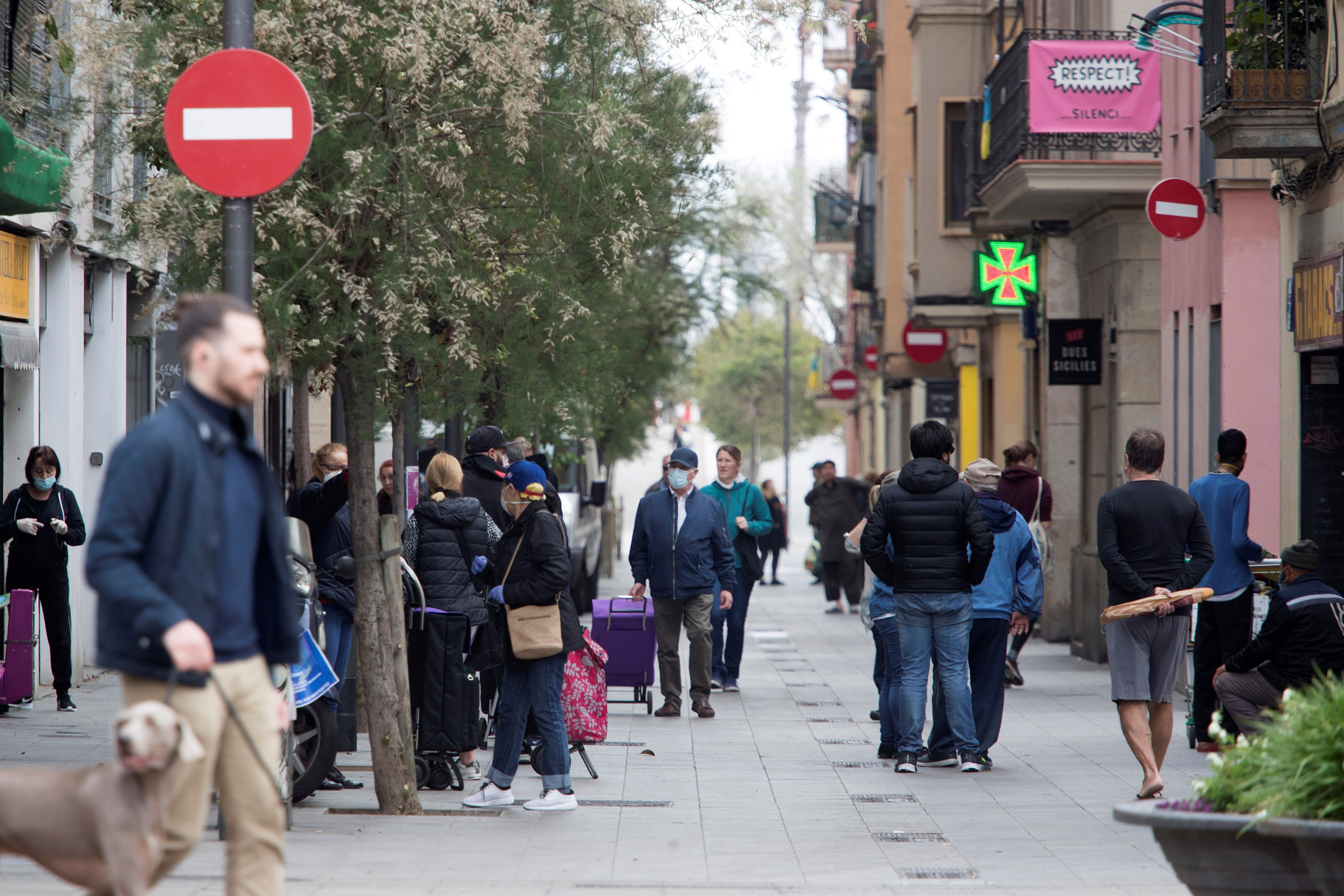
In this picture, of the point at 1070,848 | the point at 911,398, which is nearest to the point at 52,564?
the point at 1070,848

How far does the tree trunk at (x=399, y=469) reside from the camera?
11.3 m

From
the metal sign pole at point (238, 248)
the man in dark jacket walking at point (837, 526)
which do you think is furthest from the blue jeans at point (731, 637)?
the man in dark jacket walking at point (837, 526)

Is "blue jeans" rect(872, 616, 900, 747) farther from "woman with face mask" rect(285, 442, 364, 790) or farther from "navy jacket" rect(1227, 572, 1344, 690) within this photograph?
"woman with face mask" rect(285, 442, 364, 790)

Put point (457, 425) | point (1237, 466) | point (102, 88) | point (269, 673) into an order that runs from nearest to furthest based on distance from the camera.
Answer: point (269, 673) < point (102, 88) < point (1237, 466) < point (457, 425)

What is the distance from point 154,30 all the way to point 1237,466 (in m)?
6.50

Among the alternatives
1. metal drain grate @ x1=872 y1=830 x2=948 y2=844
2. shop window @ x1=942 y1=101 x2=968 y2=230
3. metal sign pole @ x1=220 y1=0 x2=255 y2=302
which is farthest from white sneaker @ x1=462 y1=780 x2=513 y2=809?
shop window @ x1=942 y1=101 x2=968 y2=230

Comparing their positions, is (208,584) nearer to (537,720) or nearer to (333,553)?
(537,720)

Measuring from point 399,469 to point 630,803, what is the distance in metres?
3.60

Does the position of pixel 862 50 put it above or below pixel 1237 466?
above

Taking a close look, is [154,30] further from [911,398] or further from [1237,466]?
[911,398]

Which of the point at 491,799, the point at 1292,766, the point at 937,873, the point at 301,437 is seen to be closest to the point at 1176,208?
the point at 301,437

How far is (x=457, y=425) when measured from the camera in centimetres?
1596

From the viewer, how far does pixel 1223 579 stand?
34.6 feet

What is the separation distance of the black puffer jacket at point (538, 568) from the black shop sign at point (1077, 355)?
10327 mm
